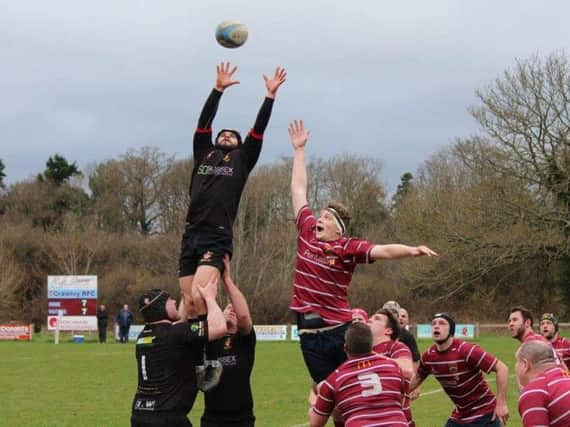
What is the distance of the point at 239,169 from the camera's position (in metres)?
9.05

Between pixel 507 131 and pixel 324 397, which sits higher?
pixel 507 131

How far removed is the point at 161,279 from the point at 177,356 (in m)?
52.9

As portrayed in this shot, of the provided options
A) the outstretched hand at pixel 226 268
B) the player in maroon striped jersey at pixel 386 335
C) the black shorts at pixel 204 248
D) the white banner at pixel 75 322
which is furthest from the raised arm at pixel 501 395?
the white banner at pixel 75 322

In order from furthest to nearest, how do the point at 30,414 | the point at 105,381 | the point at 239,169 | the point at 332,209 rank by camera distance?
the point at 105,381 < the point at 30,414 < the point at 239,169 < the point at 332,209

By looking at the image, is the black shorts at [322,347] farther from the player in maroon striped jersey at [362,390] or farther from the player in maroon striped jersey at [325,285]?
the player in maroon striped jersey at [362,390]

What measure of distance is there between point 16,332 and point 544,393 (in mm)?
47053

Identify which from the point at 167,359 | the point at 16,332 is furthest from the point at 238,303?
the point at 16,332

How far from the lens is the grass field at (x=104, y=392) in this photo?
16438 mm

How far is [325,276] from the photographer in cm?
822

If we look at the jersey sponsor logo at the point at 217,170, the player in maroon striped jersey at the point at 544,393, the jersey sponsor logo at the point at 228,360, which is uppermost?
the jersey sponsor logo at the point at 217,170

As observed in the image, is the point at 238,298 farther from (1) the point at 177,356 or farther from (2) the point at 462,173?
(2) the point at 462,173

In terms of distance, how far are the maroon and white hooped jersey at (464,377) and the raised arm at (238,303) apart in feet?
8.32

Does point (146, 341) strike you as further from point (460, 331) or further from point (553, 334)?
point (460, 331)

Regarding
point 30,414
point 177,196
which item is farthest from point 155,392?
point 177,196
